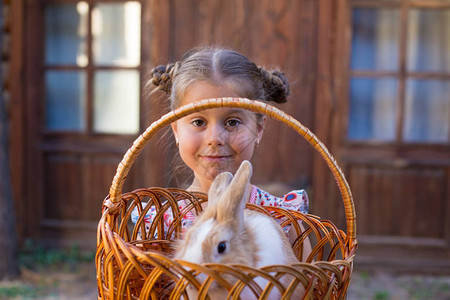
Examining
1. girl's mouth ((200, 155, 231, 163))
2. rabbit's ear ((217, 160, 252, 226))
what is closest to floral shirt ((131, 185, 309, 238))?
girl's mouth ((200, 155, 231, 163))

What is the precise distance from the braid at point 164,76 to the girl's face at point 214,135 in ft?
0.57

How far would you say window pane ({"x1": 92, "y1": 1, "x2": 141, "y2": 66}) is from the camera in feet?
12.6

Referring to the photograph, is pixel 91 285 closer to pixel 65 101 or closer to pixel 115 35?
pixel 65 101

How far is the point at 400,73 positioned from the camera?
143 inches

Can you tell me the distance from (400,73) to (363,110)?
15.2 inches

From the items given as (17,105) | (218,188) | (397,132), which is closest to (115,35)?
(17,105)

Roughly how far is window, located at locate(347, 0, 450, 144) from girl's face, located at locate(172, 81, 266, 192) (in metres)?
2.28

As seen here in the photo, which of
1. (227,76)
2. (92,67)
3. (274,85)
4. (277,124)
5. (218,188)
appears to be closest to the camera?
(218,188)

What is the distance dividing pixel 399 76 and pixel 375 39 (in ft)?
1.12

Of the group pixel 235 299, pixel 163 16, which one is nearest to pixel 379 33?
pixel 163 16

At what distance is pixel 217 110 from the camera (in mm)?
1547

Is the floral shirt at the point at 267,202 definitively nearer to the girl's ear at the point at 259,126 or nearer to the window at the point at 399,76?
the girl's ear at the point at 259,126

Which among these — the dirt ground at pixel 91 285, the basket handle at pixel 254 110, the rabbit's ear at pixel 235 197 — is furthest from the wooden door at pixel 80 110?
the rabbit's ear at pixel 235 197

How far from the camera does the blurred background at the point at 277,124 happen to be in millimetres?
3551
